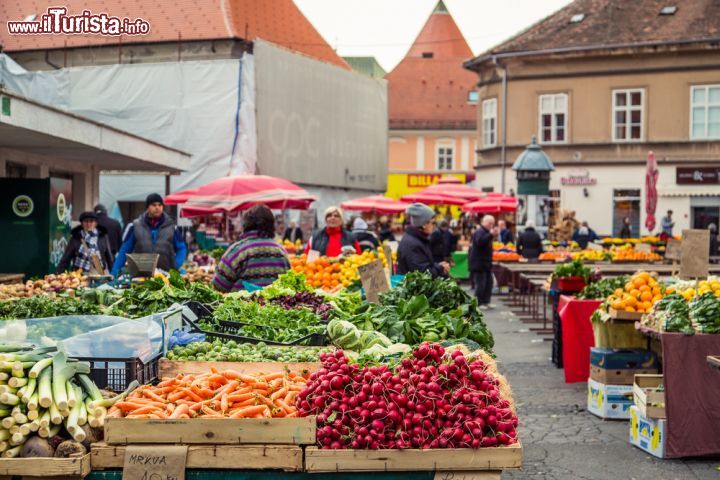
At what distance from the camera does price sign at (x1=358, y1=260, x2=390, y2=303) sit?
9.16m

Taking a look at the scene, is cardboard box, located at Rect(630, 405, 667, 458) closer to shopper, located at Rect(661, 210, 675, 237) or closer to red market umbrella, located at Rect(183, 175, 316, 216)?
red market umbrella, located at Rect(183, 175, 316, 216)

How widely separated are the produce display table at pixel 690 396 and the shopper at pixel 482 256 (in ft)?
38.8

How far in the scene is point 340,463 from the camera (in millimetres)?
4910

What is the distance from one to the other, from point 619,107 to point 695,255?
3084 centimetres

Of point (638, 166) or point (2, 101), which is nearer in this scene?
point (2, 101)

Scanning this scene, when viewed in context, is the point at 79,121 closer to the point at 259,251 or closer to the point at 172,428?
the point at 259,251

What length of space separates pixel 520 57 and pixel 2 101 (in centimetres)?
3076

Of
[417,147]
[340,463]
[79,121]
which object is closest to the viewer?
[340,463]

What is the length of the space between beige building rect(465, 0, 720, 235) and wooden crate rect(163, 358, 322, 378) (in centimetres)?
3457

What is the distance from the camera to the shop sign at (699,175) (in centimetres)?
3812

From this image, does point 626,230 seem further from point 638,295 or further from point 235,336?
point 235,336

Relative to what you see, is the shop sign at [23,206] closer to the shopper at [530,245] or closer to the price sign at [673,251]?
the price sign at [673,251]

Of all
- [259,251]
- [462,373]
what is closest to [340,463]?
[462,373]

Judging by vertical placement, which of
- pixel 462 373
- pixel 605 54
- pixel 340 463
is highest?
pixel 605 54
